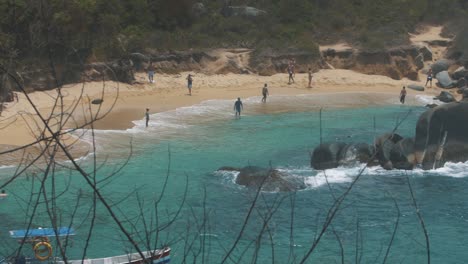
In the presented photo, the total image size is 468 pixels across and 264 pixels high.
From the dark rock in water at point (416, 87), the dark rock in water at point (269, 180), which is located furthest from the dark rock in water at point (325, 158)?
the dark rock in water at point (416, 87)

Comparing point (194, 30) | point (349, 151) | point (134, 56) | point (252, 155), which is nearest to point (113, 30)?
point (134, 56)

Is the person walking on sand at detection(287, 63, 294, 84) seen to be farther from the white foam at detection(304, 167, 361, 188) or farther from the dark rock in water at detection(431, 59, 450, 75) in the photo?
the white foam at detection(304, 167, 361, 188)

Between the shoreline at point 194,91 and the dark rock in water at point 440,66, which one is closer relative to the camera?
the shoreline at point 194,91

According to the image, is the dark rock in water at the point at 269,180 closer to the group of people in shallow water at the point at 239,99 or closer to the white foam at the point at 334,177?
the white foam at the point at 334,177

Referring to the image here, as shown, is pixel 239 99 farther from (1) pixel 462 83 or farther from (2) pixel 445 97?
(1) pixel 462 83

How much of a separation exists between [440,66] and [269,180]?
25361 mm

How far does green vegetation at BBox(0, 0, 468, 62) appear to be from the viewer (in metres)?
38.7

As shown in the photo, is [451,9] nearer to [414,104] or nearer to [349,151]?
[414,104]

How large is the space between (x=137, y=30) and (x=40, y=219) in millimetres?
25057

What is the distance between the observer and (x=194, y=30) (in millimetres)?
44906

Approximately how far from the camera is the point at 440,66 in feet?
146

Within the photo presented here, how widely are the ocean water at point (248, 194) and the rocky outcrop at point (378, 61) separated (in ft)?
30.4

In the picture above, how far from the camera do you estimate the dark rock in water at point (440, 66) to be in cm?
4441

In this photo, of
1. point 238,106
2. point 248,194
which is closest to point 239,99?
point 238,106
